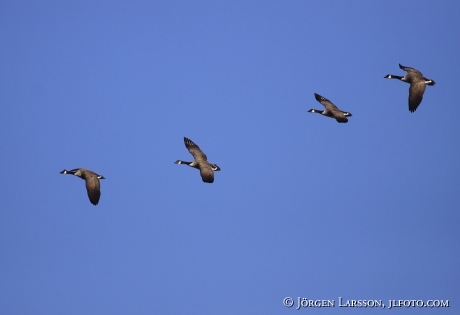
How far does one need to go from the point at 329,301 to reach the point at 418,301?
4.46m

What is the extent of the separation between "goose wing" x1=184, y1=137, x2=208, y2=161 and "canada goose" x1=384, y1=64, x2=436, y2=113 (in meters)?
11.3

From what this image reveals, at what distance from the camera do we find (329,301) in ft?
169

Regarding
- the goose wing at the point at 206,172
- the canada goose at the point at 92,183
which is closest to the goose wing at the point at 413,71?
the goose wing at the point at 206,172

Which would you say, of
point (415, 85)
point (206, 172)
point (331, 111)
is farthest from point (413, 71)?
point (206, 172)

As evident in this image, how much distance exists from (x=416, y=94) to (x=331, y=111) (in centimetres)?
499

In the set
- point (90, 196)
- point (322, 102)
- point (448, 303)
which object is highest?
point (322, 102)

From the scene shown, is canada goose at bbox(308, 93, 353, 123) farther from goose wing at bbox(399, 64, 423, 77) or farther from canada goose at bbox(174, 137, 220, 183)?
canada goose at bbox(174, 137, 220, 183)

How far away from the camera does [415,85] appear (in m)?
52.0

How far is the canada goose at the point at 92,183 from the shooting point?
2047 inches

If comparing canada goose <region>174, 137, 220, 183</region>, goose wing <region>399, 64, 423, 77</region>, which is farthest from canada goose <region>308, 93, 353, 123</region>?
canada goose <region>174, 137, 220, 183</region>

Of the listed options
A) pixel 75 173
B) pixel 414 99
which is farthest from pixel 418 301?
pixel 75 173

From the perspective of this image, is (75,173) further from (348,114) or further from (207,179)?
(348,114)

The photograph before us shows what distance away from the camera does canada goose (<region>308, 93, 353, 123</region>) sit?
5353cm

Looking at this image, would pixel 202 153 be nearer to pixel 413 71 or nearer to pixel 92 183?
pixel 92 183
